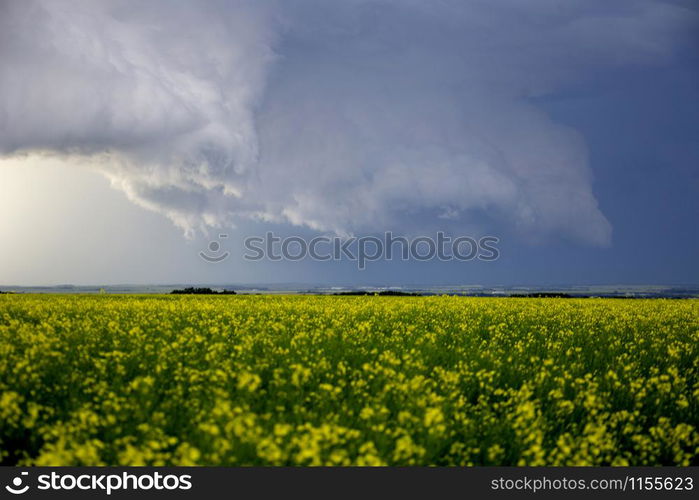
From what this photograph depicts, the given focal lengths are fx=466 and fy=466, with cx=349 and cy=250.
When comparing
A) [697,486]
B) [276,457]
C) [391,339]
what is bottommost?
[697,486]

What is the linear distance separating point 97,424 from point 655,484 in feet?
20.3

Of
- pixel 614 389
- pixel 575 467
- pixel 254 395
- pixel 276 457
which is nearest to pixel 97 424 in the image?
pixel 254 395

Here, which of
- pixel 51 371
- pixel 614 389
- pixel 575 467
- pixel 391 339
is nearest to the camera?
pixel 575 467

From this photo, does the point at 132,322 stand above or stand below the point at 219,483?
above

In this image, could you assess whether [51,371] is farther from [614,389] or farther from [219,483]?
[614,389]

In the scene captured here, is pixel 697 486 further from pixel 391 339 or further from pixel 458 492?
pixel 391 339

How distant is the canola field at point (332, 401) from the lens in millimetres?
4949

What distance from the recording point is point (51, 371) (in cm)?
710

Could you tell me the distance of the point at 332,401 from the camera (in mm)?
6348

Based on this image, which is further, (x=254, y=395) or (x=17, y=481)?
(x=254, y=395)

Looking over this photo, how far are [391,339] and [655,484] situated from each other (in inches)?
231

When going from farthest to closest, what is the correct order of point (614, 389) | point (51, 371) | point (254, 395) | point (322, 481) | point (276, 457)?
point (614, 389)
point (51, 371)
point (254, 395)
point (322, 481)
point (276, 457)

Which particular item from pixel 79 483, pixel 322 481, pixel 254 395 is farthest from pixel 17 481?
pixel 322 481

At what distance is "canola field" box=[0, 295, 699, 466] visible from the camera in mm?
4949
